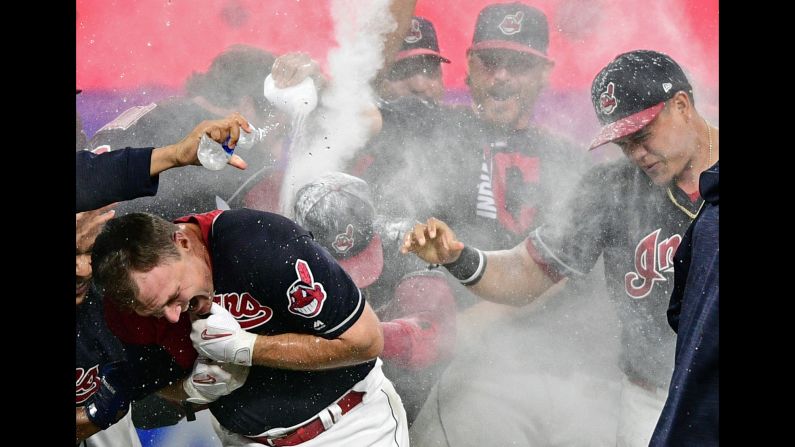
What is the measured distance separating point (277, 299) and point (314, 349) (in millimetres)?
189

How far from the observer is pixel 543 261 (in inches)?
117

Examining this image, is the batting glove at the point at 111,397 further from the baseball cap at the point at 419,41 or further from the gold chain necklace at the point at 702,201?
the gold chain necklace at the point at 702,201

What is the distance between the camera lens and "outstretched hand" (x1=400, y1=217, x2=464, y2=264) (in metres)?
2.92

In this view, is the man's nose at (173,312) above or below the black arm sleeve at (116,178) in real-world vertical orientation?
below

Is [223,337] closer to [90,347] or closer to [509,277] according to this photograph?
[90,347]

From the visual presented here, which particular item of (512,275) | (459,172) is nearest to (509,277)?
(512,275)

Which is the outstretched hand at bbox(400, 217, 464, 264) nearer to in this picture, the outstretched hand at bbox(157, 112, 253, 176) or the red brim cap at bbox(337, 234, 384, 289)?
the red brim cap at bbox(337, 234, 384, 289)

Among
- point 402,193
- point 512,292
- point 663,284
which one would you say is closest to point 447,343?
point 512,292

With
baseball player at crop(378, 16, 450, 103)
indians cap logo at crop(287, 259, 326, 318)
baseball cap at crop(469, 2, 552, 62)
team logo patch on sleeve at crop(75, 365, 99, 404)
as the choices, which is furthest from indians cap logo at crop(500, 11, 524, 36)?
team logo patch on sleeve at crop(75, 365, 99, 404)

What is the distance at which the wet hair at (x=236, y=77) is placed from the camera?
2.98 m

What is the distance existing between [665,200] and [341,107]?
43.8 inches

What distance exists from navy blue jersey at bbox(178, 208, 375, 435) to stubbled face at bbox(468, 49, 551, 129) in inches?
29.6

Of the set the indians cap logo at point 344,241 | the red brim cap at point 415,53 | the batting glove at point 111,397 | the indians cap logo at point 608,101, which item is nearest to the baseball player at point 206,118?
the indians cap logo at point 344,241

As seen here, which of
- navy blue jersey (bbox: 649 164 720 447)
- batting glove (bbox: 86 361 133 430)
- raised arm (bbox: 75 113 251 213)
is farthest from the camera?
batting glove (bbox: 86 361 133 430)
